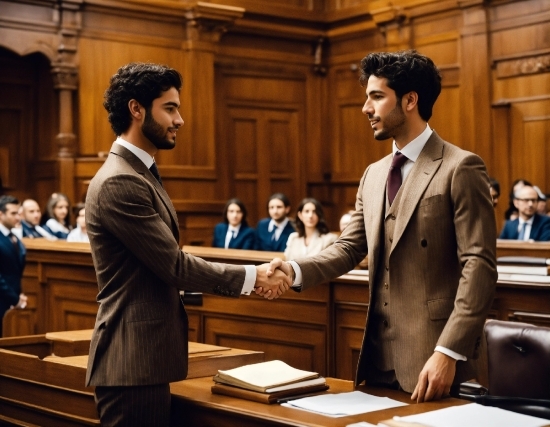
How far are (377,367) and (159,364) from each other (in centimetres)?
64

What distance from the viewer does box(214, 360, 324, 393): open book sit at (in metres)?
2.32

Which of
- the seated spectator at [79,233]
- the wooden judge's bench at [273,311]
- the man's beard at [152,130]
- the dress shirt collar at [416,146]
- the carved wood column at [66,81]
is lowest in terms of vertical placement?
the wooden judge's bench at [273,311]

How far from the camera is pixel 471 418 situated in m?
1.99

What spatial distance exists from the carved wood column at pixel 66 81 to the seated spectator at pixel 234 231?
187 centimetres

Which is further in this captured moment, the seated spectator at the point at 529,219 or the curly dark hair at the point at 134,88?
the seated spectator at the point at 529,219

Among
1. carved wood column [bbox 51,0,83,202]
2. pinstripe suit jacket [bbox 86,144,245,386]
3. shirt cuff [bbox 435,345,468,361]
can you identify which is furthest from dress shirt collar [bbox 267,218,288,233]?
shirt cuff [bbox 435,345,468,361]

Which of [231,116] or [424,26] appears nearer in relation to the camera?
[424,26]

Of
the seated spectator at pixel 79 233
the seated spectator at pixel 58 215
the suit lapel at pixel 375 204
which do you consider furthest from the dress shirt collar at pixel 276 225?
the suit lapel at pixel 375 204

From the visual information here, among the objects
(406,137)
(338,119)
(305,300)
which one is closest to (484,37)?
(338,119)

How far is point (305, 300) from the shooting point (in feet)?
15.5

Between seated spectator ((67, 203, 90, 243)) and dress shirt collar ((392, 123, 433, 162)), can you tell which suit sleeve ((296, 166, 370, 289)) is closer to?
dress shirt collar ((392, 123, 433, 162))

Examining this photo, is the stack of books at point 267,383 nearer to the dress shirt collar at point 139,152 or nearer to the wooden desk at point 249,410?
the wooden desk at point 249,410

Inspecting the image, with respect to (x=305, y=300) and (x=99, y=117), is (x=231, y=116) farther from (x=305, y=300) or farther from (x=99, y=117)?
(x=305, y=300)

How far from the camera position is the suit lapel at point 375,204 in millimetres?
2484
